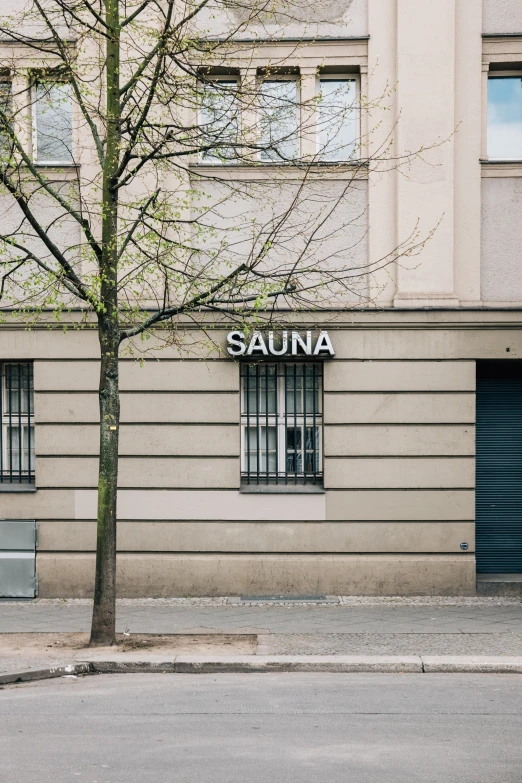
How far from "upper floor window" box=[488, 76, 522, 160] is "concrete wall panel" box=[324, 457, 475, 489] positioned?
4.42 metres

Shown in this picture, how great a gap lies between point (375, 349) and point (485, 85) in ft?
13.1

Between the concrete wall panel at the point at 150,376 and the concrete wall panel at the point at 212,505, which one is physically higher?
the concrete wall panel at the point at 150,376

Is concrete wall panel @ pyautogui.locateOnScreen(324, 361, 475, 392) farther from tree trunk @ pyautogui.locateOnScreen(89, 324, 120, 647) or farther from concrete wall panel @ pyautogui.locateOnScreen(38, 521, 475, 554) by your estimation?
tree trunk @ pyautogui.locateOnScreen(89, 324, 120, 647)

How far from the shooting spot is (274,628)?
37.0 feet

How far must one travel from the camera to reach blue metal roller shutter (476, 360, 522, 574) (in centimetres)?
1380

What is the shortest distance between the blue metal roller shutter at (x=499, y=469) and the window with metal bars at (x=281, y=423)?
93.2 inches

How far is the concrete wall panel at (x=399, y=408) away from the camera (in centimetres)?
1332

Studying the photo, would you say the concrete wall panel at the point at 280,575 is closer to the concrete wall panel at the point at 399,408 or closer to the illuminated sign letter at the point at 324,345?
the concrete wall panel at the point at 399,408

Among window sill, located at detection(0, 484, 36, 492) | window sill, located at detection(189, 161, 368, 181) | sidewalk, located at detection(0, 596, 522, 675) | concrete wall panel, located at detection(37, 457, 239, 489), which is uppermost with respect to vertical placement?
window sill, located at detection(189, 161, 368, 181)

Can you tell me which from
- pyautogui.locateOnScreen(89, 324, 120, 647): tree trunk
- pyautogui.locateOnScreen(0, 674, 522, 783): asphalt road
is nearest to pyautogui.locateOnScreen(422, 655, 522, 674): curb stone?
pyautogui.locateOnScreen(0, 674, 522, 783): asphalt road

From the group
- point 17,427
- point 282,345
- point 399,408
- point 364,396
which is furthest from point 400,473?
point 17,427

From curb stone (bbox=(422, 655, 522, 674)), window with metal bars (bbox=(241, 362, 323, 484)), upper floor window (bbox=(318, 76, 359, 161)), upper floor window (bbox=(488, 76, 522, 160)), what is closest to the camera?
curb stone (bbox=(422, 655, 522, 674))

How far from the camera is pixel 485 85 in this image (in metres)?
13.4

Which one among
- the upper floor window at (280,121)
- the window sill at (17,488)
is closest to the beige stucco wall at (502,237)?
the upper floor window at (280,121)
